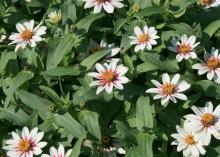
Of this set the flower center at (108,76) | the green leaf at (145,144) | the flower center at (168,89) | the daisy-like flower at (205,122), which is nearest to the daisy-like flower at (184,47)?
the flower center at (168,89)

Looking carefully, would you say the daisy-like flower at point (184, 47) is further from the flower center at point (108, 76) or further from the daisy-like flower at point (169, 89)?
the flower center at point (108, 76)

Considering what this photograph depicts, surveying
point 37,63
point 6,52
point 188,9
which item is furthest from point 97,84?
point 188,9

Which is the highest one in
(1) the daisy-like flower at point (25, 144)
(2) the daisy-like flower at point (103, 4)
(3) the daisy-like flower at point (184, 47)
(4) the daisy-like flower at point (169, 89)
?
(2) the daisy-like flower at point (103, 4)

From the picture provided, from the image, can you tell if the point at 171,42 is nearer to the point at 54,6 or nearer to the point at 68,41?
the point at 68,41

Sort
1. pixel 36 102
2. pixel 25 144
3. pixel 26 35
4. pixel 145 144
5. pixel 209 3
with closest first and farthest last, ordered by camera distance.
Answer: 1. pixel 145 144
2. pixel 25 144
3. pixel 36 102
4. pixel 26 35
5. pixel 209 3

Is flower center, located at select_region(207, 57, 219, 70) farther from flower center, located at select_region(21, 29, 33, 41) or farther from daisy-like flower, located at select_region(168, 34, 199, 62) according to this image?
flower center, located at select_region(21, 29, 33, 41)


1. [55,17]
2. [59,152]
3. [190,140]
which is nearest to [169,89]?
[190,140]

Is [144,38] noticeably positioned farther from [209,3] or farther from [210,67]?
[209,3]
